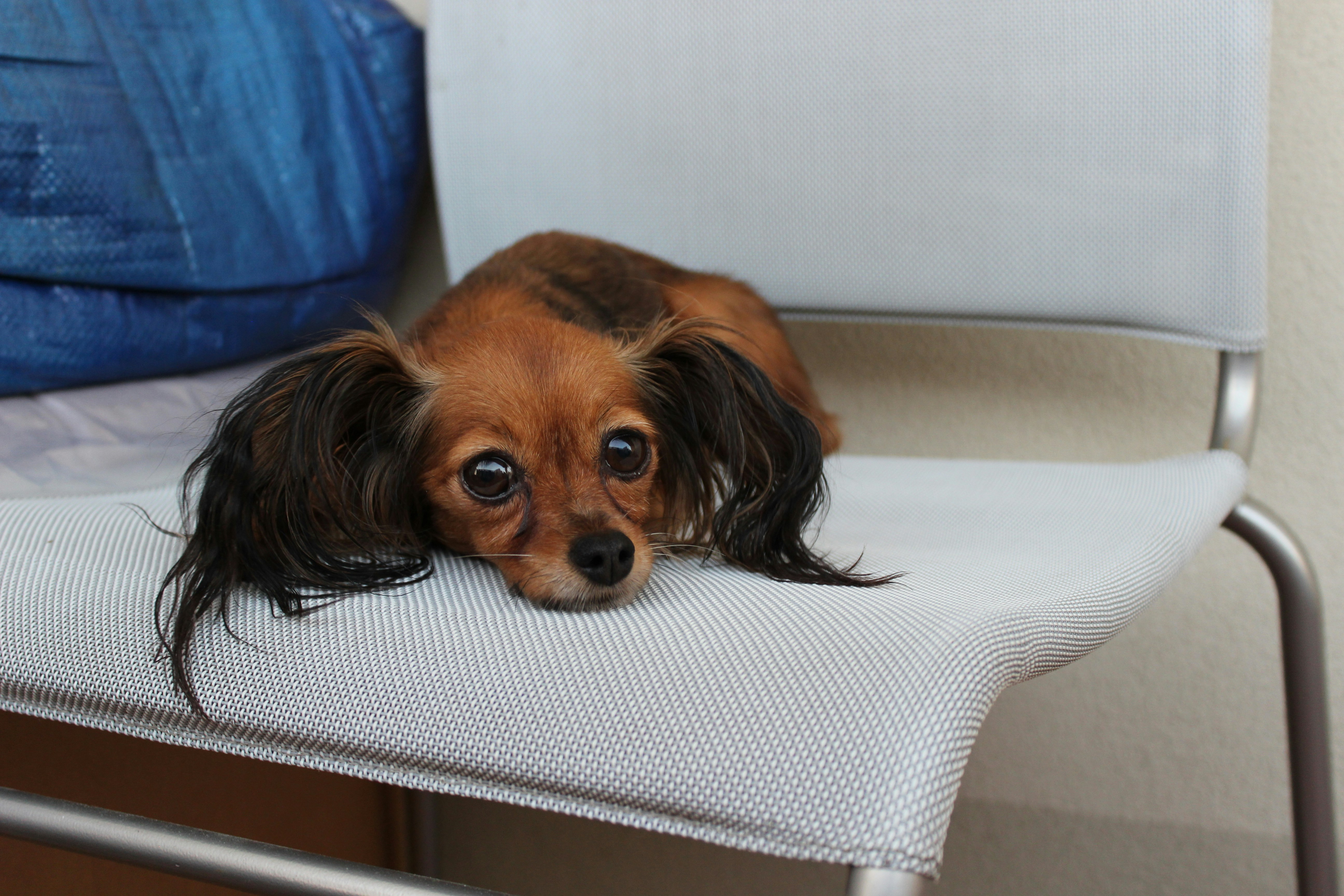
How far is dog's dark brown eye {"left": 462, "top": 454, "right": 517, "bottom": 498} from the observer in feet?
2.59

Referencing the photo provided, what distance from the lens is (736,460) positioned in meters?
0.82

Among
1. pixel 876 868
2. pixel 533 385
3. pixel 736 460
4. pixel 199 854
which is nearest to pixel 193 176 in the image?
pixel 533 385

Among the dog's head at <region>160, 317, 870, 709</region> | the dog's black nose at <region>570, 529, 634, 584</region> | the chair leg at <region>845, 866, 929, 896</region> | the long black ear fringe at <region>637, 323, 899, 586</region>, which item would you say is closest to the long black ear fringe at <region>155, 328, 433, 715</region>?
the dog's head at <region>160, 317, 870, 709</region>

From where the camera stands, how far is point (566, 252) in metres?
1.19

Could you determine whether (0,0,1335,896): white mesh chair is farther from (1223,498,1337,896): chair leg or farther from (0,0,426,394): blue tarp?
(0,0,426,394): blue tarp

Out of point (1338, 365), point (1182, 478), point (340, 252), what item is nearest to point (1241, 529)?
point (1182, 478)

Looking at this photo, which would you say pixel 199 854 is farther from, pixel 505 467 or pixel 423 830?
pixel 423 830

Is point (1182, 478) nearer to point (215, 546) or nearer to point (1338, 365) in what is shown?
point (1338, 365)

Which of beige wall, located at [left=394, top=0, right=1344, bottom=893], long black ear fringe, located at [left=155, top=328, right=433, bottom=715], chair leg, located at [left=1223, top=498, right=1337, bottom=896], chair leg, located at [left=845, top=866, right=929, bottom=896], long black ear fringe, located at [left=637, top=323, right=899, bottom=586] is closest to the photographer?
chair leg, located at [left=845, top=866, right=929, bottom=896]

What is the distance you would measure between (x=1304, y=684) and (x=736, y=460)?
2.03ft

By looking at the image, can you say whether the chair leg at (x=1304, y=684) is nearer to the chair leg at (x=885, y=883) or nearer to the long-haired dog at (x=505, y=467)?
the long-haired dog at (x=505, y=467)

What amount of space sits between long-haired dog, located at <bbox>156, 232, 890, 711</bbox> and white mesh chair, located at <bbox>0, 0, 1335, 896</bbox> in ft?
0.13

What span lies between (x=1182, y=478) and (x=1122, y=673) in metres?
0.54

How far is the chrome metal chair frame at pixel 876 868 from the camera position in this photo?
48cm
